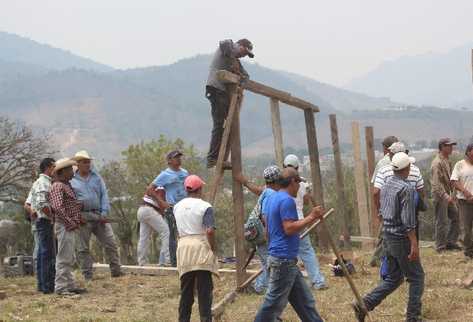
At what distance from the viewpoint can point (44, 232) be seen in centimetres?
948

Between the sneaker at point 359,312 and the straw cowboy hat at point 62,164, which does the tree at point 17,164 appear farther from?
the sneaker at point 359,312

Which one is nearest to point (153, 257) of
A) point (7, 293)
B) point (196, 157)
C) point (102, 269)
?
point (196, 157)

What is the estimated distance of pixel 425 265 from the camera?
10727 mm

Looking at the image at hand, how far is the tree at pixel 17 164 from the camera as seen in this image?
108 ft

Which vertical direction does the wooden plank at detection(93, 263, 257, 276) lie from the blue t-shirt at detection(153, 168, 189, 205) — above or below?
below

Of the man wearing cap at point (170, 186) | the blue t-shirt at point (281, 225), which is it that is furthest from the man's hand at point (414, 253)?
the man wearing cap at point (170, 186)

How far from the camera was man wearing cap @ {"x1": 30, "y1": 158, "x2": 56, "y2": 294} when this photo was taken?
30.6 feet

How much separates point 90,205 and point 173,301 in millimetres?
2034

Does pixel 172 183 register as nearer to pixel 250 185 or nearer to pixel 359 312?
pixel 250 185

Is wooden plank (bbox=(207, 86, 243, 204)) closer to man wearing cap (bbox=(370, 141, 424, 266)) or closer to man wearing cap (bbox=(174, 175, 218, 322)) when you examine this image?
man wearing cap (bbox=(174, 175, 218, 322))

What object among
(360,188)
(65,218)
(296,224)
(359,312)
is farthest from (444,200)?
(296,224)

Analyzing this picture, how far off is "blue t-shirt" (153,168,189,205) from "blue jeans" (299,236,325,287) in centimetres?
283

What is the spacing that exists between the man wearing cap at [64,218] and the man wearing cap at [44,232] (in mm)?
289

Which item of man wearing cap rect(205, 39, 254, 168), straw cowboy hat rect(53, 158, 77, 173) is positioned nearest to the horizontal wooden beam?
man wearing cap rect(205, 39, 254, 168)
